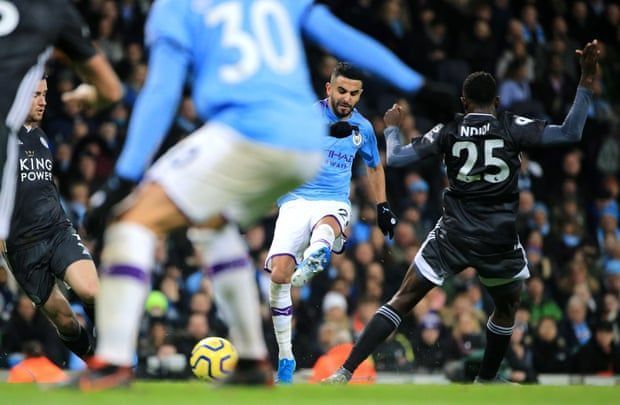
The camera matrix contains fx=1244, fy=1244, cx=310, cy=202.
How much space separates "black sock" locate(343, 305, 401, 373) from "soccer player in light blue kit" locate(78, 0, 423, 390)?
3.47 m

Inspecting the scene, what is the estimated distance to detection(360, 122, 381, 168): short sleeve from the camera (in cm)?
1059

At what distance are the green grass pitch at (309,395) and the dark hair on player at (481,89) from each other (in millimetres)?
2377

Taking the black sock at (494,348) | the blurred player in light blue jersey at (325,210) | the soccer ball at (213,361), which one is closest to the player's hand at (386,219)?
the blurred player in light blue jersey at (325,210)

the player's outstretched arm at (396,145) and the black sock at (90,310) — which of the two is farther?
the black sock at (90,310)

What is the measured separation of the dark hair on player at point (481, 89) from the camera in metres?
9.52

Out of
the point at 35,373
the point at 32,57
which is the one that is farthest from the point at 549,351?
the point at 32,57

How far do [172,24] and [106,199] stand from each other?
91 cm

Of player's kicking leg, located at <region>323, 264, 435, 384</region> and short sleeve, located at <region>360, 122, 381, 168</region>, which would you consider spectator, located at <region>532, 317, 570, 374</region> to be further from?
player's kicking leg, located at <region>323, 264, 435, 384</region>

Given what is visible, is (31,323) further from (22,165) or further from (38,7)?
(38,7)

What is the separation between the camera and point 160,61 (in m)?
6.00

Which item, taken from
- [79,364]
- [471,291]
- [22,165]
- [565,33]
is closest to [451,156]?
[22,165]

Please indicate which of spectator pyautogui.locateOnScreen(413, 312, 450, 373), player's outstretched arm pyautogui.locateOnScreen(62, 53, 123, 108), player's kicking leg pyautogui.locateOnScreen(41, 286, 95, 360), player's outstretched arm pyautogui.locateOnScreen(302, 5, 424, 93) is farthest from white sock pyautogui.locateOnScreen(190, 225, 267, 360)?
spectator pyautogui.locateOnScreen(413, 312, 450, 373)

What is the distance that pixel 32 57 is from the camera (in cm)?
665

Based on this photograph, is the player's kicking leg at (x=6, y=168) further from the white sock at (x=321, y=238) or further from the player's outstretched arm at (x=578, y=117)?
the player's outstretched arm at (x=578, y=117)
